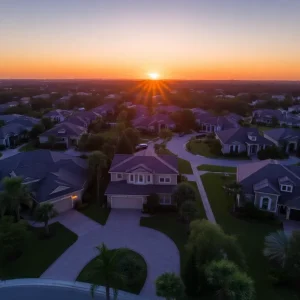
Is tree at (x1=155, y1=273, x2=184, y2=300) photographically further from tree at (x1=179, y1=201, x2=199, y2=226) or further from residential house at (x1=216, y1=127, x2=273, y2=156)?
residential house at (x1=216, y1=127, x2=273, y2=156)

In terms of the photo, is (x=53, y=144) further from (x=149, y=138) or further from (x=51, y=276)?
(x=51, y=276)

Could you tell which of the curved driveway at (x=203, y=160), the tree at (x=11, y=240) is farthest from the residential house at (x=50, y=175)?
Result: the curved driveway at (x=203, y=160)

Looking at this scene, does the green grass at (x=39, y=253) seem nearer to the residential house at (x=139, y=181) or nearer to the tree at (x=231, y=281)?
the residential house at (x=139, y=181)

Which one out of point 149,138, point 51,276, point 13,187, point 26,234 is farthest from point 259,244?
point 149,138

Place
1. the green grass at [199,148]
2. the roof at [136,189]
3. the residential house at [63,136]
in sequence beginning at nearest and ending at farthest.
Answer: the roof at [136,189] < the green grass at [199,148] < the residential house at [63,136]

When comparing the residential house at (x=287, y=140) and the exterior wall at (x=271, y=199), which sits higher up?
the residential house at (x=287, y=140)

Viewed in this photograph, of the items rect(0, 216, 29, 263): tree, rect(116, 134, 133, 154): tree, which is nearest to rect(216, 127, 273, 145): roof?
rect(116, 134, 133, 154): tree
